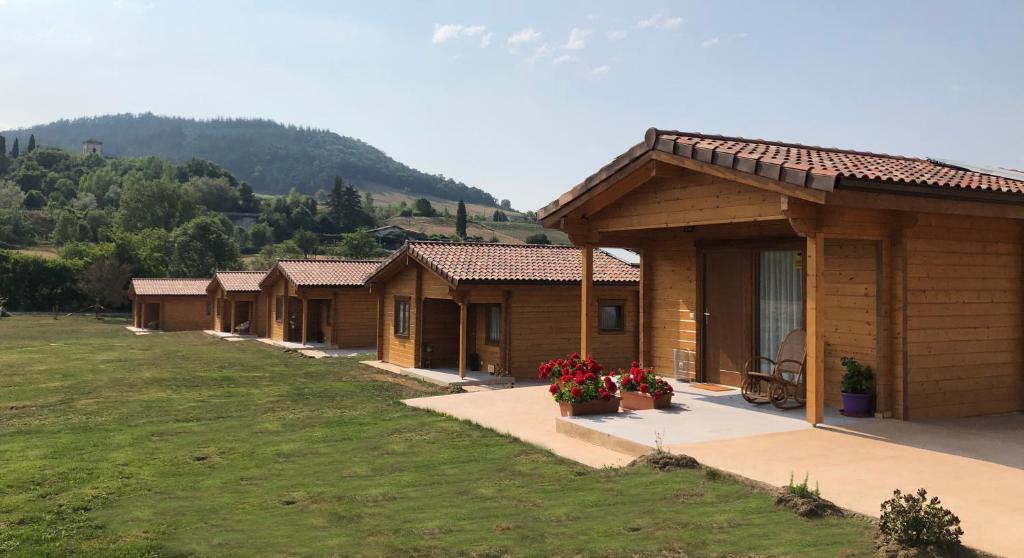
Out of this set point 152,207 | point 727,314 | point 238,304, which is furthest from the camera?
point 152,207

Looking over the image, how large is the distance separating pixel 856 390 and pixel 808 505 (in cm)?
440

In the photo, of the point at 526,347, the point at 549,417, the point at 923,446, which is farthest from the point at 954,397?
the point at 526,347

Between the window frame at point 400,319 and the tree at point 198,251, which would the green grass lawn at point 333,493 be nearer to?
the window frame at point 400,319

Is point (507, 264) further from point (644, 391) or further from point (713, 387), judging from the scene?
point (644, 391)

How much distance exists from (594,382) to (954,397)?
4.65 m

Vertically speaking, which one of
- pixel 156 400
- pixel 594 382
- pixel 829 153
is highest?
pixel 829 153

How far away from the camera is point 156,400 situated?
533 inches

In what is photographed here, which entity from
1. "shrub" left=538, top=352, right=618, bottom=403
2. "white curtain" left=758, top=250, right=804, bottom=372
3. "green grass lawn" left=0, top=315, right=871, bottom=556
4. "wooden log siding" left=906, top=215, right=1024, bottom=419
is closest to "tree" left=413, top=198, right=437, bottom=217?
"green grass lawn" left=0, top=315, right=871, bottom=556

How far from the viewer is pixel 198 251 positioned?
61312 millimetres

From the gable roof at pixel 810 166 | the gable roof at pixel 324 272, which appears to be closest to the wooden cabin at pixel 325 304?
the gable roof at pixel 324 272

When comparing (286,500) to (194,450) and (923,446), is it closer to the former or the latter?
(194,450)

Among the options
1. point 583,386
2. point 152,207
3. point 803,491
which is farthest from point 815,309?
point 152,207

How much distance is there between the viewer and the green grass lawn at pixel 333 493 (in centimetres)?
515

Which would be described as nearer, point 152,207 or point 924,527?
point 924,527
